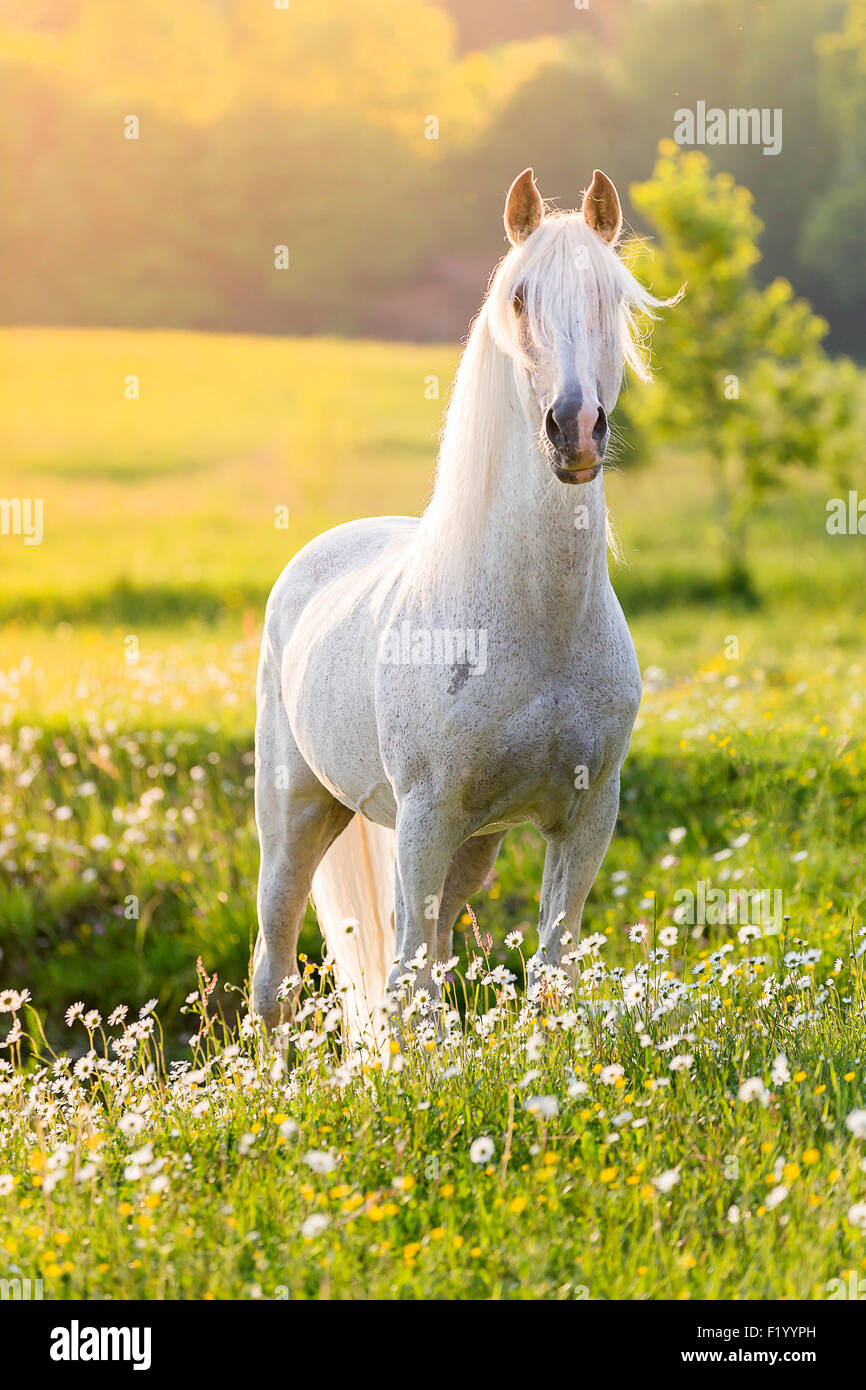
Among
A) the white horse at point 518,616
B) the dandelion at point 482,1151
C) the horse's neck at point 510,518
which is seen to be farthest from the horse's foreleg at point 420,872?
the dandelion at point 482,1151

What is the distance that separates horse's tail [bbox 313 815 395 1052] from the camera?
4.73 m

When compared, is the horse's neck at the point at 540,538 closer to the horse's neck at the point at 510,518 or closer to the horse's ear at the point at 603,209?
the horse's neck at the point at 510,518

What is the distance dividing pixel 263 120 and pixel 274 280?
4.49 meters

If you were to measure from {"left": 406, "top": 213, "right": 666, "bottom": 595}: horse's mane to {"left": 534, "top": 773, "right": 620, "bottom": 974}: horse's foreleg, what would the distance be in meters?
0.81

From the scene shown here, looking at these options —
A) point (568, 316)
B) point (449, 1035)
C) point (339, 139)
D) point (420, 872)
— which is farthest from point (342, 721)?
point (339, 139)

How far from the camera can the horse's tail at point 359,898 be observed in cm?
473

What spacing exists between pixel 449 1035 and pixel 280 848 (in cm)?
159

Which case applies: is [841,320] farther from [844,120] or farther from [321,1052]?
[321,1052]

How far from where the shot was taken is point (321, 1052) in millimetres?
3645

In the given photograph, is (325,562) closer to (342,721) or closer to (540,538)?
(342,721)

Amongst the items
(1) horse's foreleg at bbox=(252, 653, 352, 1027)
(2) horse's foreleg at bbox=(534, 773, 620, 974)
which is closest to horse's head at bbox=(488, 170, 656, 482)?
(2) horse's foreleg at bbox=(534, 773, 620, 974)

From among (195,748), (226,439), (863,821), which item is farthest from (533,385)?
(226,439)

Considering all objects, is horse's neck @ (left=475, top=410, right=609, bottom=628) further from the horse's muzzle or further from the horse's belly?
the horse's belly

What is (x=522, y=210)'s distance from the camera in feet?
10.9
